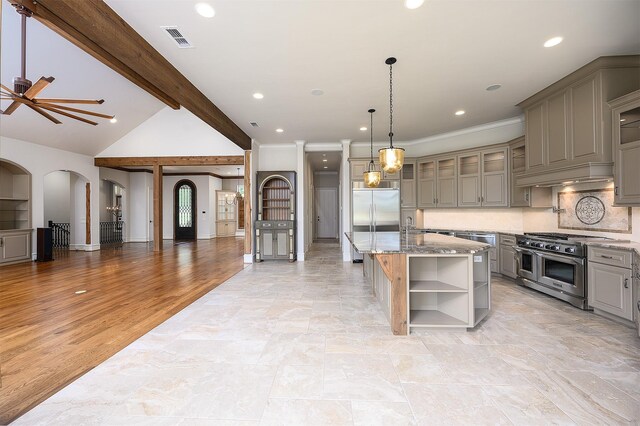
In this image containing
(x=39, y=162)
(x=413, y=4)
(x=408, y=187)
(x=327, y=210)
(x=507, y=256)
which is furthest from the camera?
(x=327, y=210)

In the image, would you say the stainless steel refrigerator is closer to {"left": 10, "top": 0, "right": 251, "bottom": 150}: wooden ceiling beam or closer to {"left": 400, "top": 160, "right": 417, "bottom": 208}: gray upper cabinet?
{"left": 400, "top": 160, "right": 417, "bottom": 208}: gray upper cabinet

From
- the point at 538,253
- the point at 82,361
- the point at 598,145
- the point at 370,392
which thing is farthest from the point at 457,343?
the point at 82,361

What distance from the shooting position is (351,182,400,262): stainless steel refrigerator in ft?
19.4

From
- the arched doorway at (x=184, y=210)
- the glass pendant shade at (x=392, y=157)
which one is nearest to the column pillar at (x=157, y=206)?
the arched doorway at (x=184, y=210)

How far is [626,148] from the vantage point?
9.25 feet

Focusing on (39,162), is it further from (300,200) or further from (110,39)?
(110,39)

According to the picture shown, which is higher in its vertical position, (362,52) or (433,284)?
(362,52)

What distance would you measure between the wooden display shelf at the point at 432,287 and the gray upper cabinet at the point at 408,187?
11.4 ft

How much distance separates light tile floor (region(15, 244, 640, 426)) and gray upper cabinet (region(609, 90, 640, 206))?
4.50 ft

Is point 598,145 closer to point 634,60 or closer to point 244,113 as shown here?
point 634,60

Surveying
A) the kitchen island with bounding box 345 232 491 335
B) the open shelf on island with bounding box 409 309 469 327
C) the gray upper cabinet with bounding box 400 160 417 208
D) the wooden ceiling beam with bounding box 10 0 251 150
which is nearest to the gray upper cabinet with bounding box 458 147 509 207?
the gray upper cabinet with bounding box 400 160 417 208

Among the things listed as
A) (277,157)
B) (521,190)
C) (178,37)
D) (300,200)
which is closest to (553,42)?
(521,190)

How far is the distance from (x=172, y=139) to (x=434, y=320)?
8202mm

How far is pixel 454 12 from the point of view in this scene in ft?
7.76
